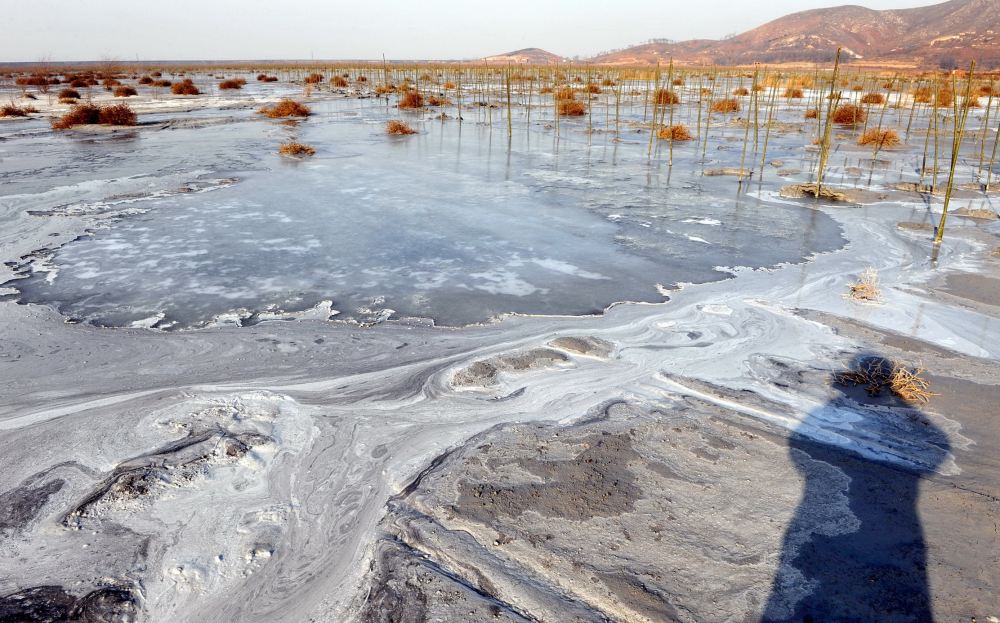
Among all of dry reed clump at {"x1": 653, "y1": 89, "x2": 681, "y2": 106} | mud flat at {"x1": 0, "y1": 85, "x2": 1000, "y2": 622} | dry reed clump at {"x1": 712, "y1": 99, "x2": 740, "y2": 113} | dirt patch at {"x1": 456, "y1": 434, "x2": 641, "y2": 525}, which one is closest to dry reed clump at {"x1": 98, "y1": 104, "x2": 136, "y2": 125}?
mud flat at {"x1": 0, "y1": 85, "x2": 1000, "y2": 622}

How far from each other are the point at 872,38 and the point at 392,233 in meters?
107

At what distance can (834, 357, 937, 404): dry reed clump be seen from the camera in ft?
11.0

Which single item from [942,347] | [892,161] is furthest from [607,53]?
[942,347]

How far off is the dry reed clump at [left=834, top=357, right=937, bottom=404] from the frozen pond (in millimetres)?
1739

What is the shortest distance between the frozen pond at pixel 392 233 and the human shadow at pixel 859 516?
206cm

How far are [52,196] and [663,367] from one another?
8.92 meters

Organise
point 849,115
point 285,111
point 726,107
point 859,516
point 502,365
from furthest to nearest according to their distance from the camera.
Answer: point 726,107 → point 285,111 → point 849,115 → point 502,365 → point 859,516

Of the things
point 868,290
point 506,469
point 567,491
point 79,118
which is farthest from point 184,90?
point 567,491

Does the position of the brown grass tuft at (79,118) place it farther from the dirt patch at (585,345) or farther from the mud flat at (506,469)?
the dirt patch at (585,345)

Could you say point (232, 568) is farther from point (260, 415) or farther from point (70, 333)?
point (70, 333)

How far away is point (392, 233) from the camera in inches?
263

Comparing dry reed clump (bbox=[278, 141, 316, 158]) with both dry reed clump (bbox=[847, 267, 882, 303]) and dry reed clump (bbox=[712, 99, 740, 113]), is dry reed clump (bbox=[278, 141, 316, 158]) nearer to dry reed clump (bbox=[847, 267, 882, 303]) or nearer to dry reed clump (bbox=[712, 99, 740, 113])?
dry reed clump (bbox=[847, 267, 882, 303])

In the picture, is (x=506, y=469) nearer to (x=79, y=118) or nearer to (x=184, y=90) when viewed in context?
(x=79, y=118)

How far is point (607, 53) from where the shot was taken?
5384 inches
